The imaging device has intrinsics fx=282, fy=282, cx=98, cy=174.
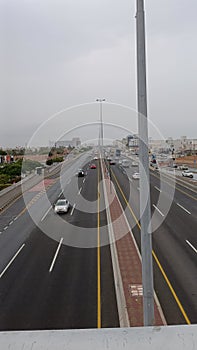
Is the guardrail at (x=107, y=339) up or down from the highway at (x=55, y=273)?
up

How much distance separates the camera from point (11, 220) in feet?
63.2

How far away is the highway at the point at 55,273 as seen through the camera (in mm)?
7958

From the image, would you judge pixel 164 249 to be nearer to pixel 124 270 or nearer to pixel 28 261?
pixel 124 270

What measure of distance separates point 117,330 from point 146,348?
30 centimetres

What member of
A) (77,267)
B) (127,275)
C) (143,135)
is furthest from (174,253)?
(143,135)

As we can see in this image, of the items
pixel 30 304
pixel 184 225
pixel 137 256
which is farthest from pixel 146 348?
pixel 184 225

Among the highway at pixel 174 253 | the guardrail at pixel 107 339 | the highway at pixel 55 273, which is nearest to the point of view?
the guardrail at pixel 107 339

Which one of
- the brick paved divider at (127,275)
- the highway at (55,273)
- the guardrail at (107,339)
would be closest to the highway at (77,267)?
the highway at (55,273)

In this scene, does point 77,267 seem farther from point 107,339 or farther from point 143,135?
point 107,339

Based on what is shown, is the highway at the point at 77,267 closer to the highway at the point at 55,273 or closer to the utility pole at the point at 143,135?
the highway at the point at 55,273

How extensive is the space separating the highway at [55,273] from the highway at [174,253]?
5.62ft

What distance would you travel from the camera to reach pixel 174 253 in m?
12.1

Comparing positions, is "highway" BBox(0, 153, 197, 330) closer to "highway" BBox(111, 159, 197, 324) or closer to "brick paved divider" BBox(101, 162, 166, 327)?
"highway" BBox(111, 159, 197, 324)

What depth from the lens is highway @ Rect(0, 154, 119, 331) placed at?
796 centimetres
